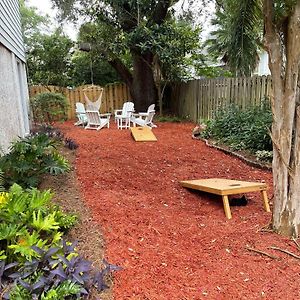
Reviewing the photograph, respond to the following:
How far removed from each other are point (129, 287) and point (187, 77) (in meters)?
10.9

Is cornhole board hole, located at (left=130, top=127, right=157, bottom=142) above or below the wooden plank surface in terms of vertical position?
above

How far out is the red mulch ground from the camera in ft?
7.93

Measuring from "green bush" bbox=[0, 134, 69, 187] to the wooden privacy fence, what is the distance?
519cm

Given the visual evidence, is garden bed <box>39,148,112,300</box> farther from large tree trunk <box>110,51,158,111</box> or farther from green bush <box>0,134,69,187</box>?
large tree trunk <box>110,51,158,111</box>

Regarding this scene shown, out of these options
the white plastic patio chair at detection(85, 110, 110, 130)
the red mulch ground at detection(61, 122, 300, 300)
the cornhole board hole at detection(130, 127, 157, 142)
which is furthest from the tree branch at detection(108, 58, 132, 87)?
the red mulch ground at detection(61, 122, 300, 300)

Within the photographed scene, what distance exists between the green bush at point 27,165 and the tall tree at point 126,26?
7643 mm

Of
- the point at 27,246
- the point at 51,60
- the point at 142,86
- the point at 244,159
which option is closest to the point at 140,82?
the point at 142,86

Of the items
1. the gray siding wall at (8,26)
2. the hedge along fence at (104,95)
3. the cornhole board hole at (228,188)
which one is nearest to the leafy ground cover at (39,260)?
the cornhole board hole at (228,188)

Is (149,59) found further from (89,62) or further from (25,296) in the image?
(25,296)

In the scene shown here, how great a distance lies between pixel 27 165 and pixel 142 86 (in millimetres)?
9894

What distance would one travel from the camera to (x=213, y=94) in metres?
10.0

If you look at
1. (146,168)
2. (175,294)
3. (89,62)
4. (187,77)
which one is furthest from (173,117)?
(175,294)

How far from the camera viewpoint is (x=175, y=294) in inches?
91.4

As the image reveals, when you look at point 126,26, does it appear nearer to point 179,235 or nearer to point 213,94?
point 213,94
